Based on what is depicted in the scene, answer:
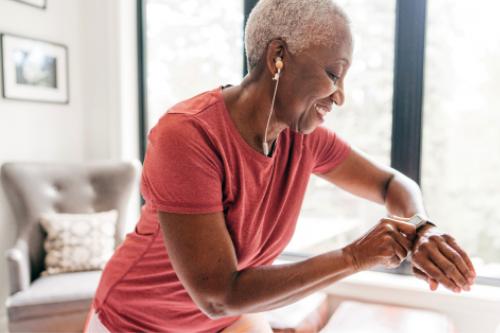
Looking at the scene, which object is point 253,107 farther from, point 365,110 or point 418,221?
point 365,110

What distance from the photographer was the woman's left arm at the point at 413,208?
3.02ft

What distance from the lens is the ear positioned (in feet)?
3.19

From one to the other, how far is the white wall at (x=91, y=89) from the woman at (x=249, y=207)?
2038 mm

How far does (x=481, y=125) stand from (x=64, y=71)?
252 cm

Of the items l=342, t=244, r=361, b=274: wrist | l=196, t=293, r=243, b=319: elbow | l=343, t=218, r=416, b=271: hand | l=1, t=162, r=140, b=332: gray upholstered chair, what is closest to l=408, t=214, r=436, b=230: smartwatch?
l=343, t=218, r=416, b=271: hand

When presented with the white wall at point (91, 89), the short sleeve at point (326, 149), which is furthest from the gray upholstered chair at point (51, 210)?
the short sleeve at point (326, 149)

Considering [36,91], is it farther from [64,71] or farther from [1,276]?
[1,276]

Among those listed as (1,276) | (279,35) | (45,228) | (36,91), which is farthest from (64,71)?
(279,35)

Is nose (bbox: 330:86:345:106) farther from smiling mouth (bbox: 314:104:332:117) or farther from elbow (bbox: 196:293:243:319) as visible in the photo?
elbow (bbox: 196:293:243:319)

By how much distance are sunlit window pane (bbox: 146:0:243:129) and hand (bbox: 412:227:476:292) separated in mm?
2069

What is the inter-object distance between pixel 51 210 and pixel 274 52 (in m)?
2.09

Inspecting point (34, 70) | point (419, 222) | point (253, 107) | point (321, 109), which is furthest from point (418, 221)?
point (34, 70)

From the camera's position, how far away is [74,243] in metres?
2.47

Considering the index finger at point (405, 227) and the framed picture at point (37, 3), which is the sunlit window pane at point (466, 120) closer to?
the index finger at point (405, 227)
